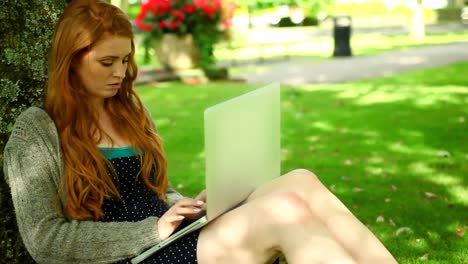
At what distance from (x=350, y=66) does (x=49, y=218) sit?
1227 centimetres

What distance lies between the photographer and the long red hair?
2.66 meters

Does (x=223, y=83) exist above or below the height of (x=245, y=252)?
below

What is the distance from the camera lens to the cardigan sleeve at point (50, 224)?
258 centimetres

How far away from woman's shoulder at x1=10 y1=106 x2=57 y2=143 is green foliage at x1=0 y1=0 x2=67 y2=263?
58 cm

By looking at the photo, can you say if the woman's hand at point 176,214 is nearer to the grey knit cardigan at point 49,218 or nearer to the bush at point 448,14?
the grey knit cardigan at point 49,218

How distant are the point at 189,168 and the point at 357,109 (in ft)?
10.8

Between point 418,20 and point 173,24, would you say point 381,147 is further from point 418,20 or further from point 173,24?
point 418,20

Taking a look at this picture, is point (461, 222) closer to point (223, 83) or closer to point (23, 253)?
point (23, 253)

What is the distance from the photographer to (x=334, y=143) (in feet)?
23.9

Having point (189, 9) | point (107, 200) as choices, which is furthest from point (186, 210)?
point (189, 9)

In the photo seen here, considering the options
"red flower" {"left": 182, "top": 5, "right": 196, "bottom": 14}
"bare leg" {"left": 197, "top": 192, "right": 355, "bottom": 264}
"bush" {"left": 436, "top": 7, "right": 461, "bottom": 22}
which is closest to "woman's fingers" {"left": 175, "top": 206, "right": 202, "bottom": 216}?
"bare leg" {"left": 197, "top": 192, "right": 355, "bottom": 264}

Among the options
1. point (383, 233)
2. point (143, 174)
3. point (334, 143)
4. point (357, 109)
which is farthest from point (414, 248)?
point (357, 109)

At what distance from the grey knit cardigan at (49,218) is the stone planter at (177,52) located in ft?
Result: 34.1

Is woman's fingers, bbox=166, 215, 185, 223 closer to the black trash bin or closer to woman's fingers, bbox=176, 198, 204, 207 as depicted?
woman's fingers, bbox=176, 198, 204, 207
